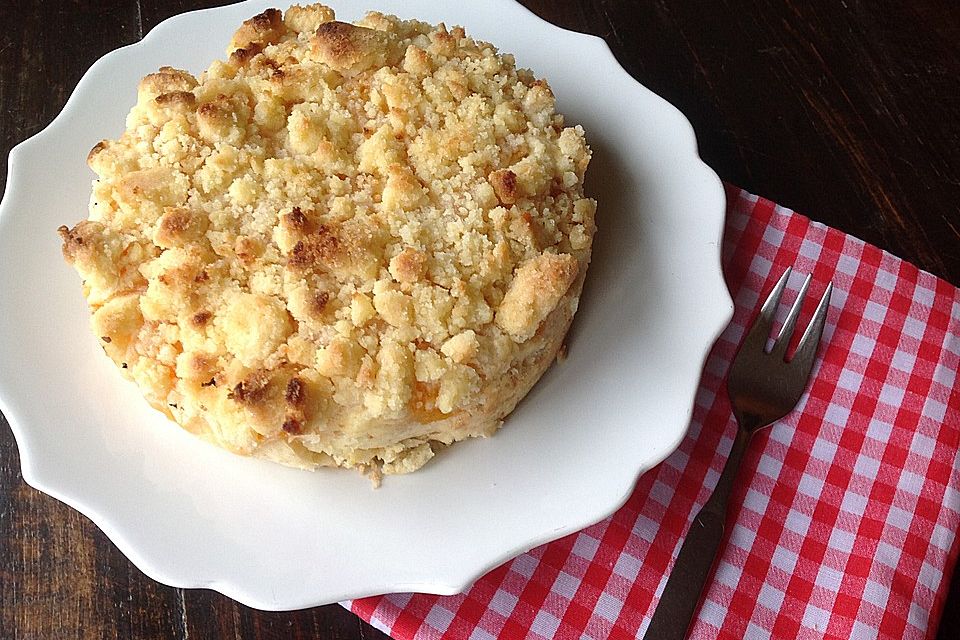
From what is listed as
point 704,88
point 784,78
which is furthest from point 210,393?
point 784,78

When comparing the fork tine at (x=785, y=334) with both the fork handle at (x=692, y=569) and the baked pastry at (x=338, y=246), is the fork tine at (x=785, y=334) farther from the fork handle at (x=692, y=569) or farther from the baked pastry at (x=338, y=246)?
the baked pastry at (x=338, y=246)

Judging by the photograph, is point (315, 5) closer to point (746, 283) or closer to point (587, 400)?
point (587, 400)

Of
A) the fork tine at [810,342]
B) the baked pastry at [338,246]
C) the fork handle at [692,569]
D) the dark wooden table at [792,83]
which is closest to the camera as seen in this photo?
the baked pastry at [338,246]

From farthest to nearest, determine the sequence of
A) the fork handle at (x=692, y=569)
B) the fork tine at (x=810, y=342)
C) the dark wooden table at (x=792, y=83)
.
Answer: the dark wooden table at (x=792, y=83) < the fork tine at (x=810, y=342) < the fork handle at (x=692, y=569)

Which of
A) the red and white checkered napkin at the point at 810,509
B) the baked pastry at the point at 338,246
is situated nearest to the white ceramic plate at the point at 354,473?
the baked pastry at the point at 338,246

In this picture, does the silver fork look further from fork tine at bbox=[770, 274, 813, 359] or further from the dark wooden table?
the dark wooden table

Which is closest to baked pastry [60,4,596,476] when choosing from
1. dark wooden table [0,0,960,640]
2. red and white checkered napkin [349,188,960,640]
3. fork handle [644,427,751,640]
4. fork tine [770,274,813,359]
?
red and white checkered napkin [349,188,960,640]
